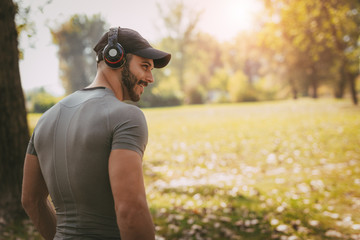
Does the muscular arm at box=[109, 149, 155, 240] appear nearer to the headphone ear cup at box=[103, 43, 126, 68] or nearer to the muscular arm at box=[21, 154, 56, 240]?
the headphone ear cup at box=[103, 43, 126, 68]

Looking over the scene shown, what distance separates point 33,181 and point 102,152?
66 centimetres

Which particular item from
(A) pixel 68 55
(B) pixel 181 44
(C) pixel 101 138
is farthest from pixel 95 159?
(B) pixel 181 44

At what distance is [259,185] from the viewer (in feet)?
23.4

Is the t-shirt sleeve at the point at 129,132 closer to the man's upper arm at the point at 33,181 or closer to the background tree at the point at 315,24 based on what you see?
the man's upper arm at the point at 33,181

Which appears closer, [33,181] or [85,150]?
[85,150]

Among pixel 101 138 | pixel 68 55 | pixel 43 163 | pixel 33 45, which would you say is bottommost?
pixel 43 163

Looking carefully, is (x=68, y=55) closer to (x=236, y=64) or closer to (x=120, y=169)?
(x=120, y=169)

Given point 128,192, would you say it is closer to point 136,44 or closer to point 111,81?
point 111,81

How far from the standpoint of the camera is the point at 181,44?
53094 mm

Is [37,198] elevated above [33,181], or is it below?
below

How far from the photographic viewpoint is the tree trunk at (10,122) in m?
4.62

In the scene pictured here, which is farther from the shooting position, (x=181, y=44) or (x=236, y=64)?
(x=236, y=64)

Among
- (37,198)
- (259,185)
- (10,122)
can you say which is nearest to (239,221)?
(259,185)

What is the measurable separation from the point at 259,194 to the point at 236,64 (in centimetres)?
7304
